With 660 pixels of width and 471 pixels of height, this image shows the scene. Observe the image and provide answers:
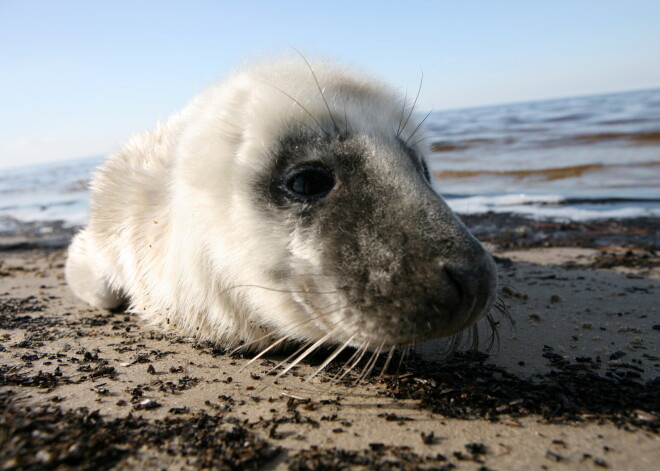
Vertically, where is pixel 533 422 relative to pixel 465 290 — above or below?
below

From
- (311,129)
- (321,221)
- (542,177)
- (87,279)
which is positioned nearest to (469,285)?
(321,221)

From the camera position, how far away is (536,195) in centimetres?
942

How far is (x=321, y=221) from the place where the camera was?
2.22 m

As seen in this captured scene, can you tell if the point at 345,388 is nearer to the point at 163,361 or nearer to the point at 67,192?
the point at 163,361

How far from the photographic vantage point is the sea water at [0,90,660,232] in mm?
8398

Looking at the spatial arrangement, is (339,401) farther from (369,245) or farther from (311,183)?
(311,183)

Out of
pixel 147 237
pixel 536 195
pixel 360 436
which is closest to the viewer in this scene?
pixel 360 436

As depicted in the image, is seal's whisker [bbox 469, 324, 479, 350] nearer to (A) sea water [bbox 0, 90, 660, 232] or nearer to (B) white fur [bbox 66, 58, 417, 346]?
(B) white fur [bbox 66, 58, 417, 346]

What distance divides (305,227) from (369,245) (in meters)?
0.31

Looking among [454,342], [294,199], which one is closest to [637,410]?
[454,342]

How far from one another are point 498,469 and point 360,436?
0.44 metres

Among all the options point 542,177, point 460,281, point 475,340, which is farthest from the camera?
point 542,177

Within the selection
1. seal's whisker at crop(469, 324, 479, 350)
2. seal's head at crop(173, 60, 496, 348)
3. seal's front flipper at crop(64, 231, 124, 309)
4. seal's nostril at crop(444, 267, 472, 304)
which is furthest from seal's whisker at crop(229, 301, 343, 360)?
seal's front flipper at crop(64, 231, 124, 309)

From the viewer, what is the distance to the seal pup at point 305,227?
201 cm
